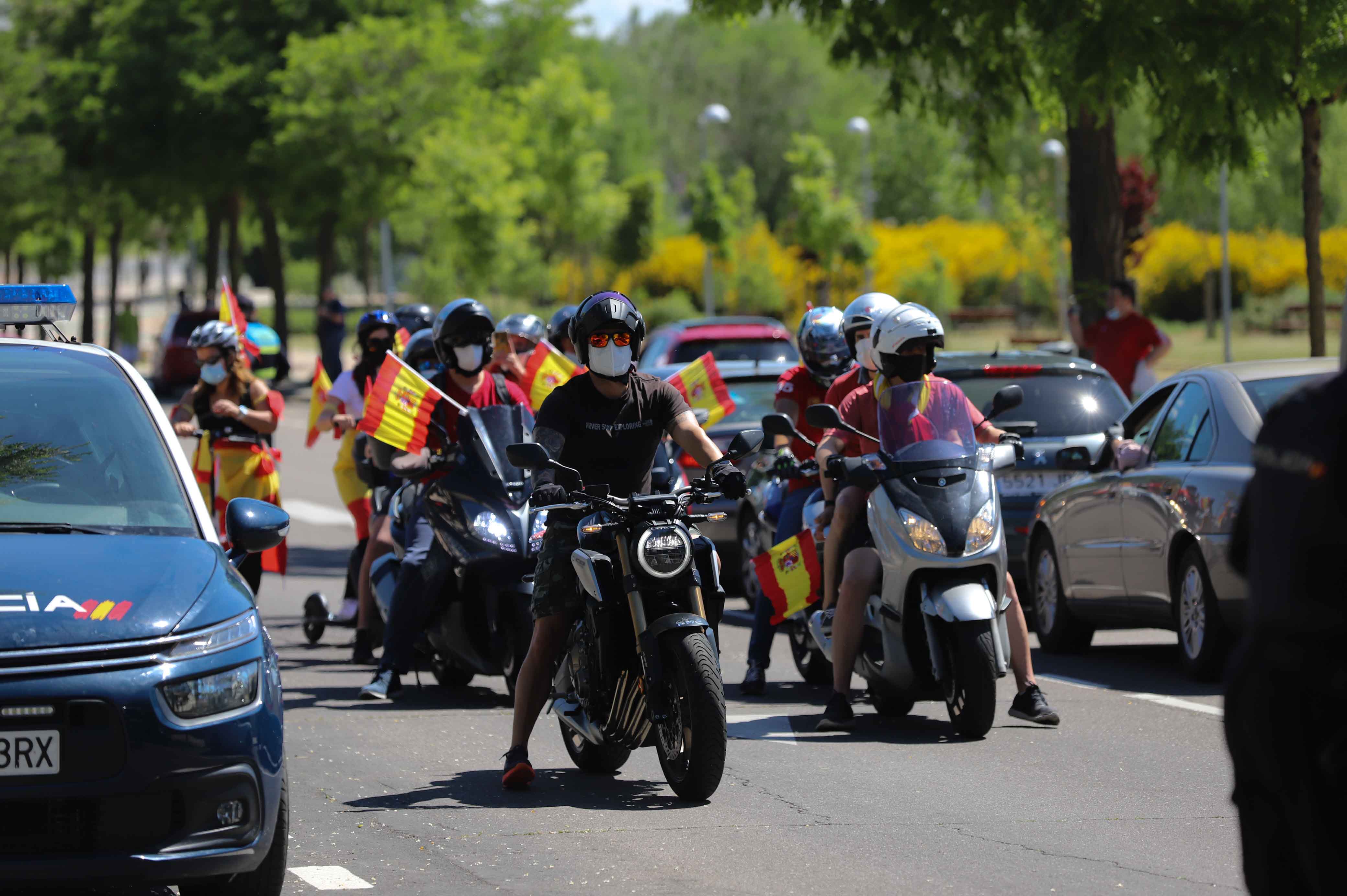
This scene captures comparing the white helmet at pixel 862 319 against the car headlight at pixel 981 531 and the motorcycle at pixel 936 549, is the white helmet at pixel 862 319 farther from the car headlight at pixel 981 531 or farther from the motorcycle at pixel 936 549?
the car headlight at pixel 981 531

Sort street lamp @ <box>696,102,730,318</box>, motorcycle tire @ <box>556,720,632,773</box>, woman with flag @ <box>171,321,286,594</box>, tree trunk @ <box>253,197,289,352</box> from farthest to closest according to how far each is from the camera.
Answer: tree trunk @ <box>253,197,289,352</box> → street lamp @ <box>696,102,730,318</box> → woman with flag @ <box>171,321,286,594</box> → motorcycle tire @ <box>556,720,632,773</box>

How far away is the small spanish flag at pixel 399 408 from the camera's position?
970 centimetres

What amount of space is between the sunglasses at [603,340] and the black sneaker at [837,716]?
7.42ft

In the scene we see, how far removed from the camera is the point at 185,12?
50312 millimetres

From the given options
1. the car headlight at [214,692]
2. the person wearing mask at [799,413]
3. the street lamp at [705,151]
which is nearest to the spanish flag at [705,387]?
the person wearing mask at [799,413]

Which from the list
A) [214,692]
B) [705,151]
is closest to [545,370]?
[214,692]

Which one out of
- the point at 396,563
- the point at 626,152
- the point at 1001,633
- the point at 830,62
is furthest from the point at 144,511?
the point at 626,152

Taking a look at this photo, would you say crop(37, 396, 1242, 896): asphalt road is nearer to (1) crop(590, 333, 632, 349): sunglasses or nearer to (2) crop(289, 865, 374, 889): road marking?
(2) crop(289, 865, 374, 889): road marking

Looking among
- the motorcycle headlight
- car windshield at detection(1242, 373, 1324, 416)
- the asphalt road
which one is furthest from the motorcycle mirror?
car windshield at detection(1242, 373, 1324, 416)

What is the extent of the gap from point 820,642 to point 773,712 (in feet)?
1.48

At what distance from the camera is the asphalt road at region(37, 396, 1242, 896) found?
6.11 metres

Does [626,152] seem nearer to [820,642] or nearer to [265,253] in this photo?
[265,253]

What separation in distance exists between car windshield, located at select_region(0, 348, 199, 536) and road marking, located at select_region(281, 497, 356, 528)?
1414cm

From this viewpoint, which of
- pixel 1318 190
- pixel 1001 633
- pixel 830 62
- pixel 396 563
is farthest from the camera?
pixel 830 62
